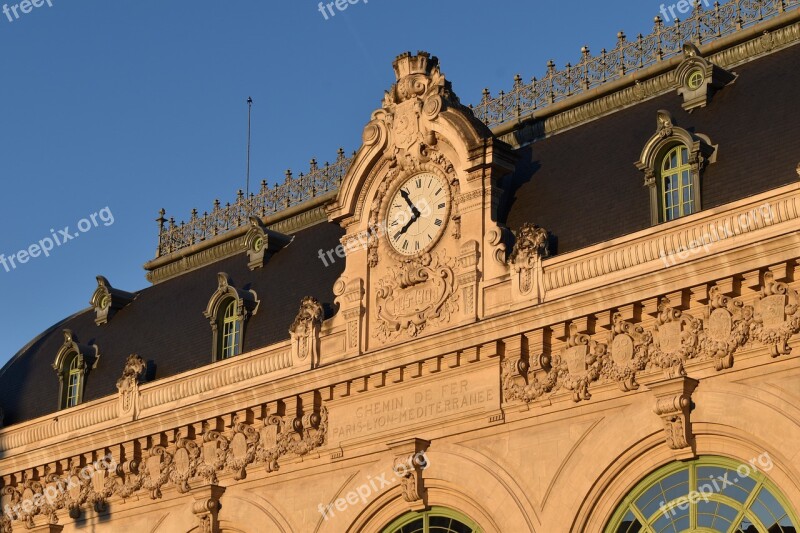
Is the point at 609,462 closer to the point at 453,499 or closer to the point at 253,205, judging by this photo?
the point at 453,499

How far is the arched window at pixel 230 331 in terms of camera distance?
42.1 meters

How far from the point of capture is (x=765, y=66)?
1361 inches

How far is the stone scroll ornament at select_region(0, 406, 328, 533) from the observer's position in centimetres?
3859

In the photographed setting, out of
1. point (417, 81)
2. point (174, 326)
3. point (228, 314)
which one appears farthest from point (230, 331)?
point (417, 81)

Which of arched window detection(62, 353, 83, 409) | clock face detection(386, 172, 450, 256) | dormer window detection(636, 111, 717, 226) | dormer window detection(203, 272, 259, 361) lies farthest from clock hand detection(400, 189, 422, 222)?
arched window detection(62, 353, 83, 409)

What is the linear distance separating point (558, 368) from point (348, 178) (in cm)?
831

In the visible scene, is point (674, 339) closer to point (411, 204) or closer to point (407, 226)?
point (407, 226)

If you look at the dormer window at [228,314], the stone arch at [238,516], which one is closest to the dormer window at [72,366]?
the dormer window at [228,314]

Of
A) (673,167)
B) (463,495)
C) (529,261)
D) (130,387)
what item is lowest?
(463,495)

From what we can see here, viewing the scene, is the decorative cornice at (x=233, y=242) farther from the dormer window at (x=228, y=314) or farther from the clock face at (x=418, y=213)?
the clock face at (x=418, y=213)

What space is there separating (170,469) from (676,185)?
610 inches

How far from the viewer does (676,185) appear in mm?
33531

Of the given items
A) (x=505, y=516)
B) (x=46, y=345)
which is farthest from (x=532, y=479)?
(x=46, y=345)

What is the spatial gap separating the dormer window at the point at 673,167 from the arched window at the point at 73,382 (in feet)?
63.4
